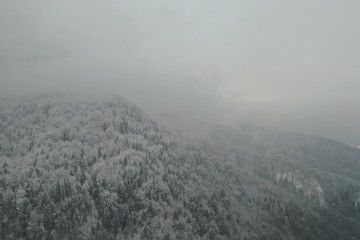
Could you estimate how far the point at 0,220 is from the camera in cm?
19912

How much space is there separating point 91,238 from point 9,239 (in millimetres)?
42252

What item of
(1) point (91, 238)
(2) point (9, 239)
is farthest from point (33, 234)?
(1) point (91, 238)

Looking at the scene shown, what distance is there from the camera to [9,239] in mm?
188375

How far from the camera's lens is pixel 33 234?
190750 millimetres

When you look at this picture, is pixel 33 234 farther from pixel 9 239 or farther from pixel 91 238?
pixel 91 238

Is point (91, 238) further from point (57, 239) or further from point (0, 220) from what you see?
point (0, 220)

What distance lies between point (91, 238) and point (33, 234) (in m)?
30.6

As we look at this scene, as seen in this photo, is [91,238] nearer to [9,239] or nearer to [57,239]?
[57,239]

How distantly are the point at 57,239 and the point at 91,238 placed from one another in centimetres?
1826

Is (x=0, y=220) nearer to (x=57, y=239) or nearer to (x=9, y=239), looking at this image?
(x=9, y=239)

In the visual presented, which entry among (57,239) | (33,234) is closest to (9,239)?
(33,234)

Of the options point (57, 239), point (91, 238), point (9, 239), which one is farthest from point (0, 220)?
point (91, 238)

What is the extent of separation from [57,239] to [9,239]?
79.3 ft

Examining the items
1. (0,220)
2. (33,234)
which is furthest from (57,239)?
(0,220)
